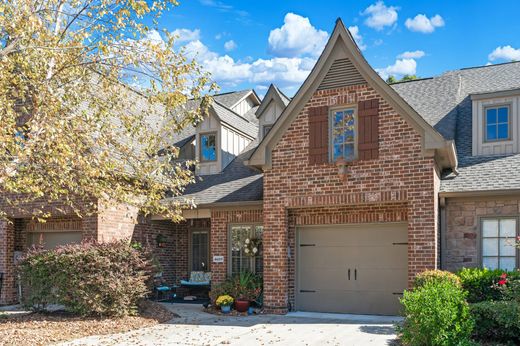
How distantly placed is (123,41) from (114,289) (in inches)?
216

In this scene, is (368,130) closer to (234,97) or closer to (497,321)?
(497,321)

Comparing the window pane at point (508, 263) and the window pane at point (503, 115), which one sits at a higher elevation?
the window pane at point (503, 115)

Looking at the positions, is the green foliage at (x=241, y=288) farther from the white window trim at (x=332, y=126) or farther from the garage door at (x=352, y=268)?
the white window trim at (x=332, y=126)

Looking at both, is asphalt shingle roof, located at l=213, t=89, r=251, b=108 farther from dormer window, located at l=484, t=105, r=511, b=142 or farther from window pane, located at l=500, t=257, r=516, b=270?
window pane, located at l=500, t=257, r=516, b=270

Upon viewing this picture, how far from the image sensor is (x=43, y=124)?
942cm

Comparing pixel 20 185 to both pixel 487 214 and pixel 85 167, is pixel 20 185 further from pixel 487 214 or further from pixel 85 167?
pixel 487 214

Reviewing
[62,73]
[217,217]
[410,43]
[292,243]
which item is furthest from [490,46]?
[62,73]

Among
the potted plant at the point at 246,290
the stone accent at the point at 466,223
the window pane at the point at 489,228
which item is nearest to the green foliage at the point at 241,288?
the potted plant at the point at 246,290

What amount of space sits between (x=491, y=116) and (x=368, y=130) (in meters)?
3.73

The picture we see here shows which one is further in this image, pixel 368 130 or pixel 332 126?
pixel 332 126

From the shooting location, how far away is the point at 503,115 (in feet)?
45.0

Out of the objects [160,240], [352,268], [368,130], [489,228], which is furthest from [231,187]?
[489,228]

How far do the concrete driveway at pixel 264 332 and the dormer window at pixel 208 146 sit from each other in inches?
235

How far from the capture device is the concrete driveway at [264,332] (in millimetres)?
9727
